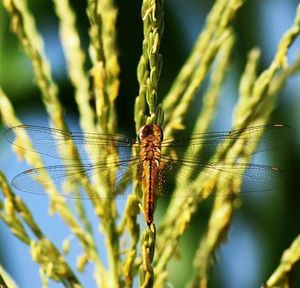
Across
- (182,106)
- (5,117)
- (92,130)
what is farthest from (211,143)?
(5,117)

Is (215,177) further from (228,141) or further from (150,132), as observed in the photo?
(150,132)

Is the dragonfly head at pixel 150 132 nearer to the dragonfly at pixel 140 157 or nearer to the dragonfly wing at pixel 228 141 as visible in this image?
the dragonfly at pixel 140 157

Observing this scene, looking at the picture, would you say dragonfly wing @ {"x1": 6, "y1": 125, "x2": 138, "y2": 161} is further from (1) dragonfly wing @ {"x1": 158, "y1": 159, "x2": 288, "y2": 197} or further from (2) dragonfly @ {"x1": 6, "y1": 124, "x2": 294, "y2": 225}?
(1) dragonfly wing @ {"x1": 158, "y1": 159, "x2": 288, "y2": 197}

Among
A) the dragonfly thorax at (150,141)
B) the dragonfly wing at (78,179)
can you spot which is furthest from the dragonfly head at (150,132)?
the dragonfly wing at (78,179)

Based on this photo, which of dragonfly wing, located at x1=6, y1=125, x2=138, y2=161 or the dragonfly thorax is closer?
the dragonfly thorax

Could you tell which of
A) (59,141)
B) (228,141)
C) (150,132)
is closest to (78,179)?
(59,141)

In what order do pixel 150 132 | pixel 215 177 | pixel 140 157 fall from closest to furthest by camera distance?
pixel 150 132, pixel 215 177, pixel 140 157

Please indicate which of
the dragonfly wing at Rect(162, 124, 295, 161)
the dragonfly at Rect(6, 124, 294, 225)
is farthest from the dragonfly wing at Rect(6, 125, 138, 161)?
the dragonfly wing at Rect(162, 124, 295, 161)

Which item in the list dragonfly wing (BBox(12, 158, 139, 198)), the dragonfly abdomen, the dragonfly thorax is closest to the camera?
the dragonfly abdomen
